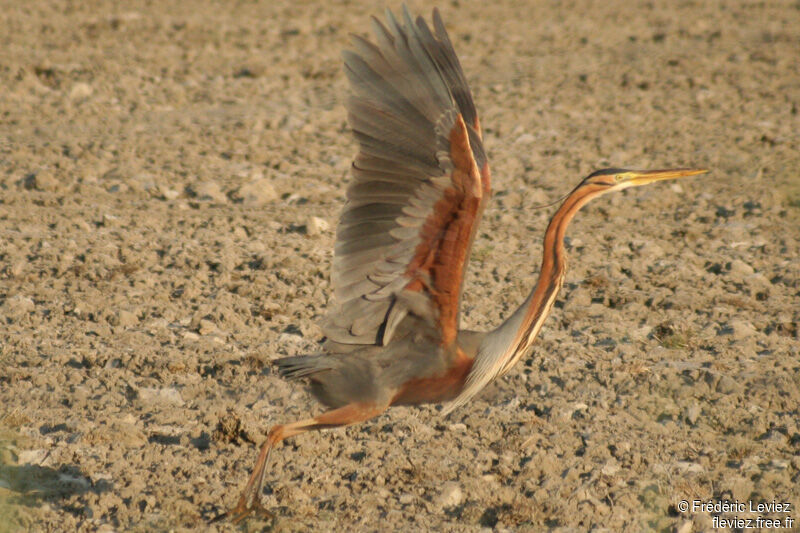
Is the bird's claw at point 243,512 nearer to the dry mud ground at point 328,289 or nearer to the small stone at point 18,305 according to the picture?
the dry mud ground at point 328,289

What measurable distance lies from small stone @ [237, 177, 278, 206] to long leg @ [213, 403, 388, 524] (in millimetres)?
3275

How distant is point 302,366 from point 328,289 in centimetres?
180

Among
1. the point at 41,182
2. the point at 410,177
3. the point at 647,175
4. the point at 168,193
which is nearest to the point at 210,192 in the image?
the point at 168,193

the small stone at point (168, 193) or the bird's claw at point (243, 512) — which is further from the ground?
the small stone at point (168, 193)

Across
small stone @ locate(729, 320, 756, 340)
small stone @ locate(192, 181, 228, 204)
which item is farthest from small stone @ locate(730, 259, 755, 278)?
small stone @ locate(192, 181, 228, 204)

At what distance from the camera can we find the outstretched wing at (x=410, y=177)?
438 cm

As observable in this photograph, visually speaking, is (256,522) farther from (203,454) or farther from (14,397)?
(14,397)

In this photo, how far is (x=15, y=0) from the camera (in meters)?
12.6

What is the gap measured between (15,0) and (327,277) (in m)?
7.73

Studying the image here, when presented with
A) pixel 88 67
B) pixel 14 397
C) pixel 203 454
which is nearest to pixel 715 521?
pixel 203 454

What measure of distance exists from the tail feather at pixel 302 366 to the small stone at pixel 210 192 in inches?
123

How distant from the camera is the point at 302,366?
4.82m

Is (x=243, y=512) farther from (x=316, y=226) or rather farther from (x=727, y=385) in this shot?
(x=316, y=226)

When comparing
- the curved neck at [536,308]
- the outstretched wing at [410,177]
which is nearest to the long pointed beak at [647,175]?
the curved neck at [536,308]
